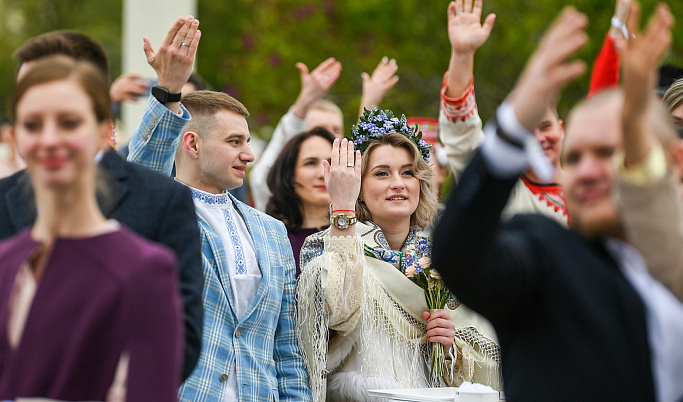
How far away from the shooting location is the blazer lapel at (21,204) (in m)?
2.73

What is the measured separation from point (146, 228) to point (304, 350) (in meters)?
1.70

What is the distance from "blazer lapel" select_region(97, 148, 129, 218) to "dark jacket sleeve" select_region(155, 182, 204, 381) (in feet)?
0.51

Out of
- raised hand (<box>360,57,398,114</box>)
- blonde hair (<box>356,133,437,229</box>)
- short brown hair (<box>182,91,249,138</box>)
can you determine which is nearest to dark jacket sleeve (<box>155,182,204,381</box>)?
short brown hair (<box>182,91,249,138</box>)

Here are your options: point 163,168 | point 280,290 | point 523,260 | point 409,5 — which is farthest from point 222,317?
point 409,5

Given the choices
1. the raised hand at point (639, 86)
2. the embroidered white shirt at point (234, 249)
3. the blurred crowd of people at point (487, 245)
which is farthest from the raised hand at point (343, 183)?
the raised hand at point (639, 86)

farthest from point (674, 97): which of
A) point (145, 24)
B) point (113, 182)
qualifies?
point (145, 24)

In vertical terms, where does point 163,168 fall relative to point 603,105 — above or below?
above

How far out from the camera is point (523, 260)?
6.95 ft

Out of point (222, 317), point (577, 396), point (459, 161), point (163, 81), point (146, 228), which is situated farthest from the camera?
point (459, 161)

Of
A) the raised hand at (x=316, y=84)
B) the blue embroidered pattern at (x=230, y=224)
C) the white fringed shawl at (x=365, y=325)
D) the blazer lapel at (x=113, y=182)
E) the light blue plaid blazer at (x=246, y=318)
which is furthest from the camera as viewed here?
the raised hand at (x=316, y=84)

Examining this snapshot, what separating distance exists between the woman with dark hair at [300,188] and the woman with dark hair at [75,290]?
11.7 ft

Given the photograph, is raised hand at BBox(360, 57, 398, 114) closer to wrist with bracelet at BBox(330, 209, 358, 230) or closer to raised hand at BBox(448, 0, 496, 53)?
raised hand at BBox(448, 0, 496, 53)

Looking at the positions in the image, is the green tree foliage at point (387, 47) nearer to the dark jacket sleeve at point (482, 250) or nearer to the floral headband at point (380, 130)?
the floral headband at point (380, 130)

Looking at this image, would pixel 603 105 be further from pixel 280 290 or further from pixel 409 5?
pixel 409 5
